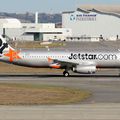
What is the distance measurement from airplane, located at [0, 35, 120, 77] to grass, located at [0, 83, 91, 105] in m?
11.1

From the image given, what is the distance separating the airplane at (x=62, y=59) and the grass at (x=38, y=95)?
435 inches

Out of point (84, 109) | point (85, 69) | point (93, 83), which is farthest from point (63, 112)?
point (85, 69)

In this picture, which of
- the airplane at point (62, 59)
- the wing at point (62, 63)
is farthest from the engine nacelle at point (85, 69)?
the wing at point (62, 63)

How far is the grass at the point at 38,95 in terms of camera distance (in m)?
34.3

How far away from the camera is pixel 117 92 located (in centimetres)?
4100

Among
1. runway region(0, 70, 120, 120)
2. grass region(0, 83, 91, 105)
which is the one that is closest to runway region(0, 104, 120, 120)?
runway region(0, 70, 120, 120)

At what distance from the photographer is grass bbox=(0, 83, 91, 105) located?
112ft

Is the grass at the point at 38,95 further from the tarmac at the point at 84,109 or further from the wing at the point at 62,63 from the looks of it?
the wing at the point at 62,63

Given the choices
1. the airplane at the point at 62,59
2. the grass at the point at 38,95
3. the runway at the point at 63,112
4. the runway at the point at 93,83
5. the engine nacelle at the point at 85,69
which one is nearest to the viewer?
the runway at the point at 63,112

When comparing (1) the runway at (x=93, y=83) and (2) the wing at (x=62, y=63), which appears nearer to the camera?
(1) the runway at (x=93, y=83)

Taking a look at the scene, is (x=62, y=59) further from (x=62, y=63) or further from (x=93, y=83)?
(x=93, y=83)

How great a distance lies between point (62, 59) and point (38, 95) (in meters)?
19.3

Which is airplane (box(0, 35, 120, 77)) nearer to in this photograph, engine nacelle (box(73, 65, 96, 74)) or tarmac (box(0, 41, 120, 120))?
engine nacelle (box(73, 65, 96, 74))

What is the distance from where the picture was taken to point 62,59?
187ft
